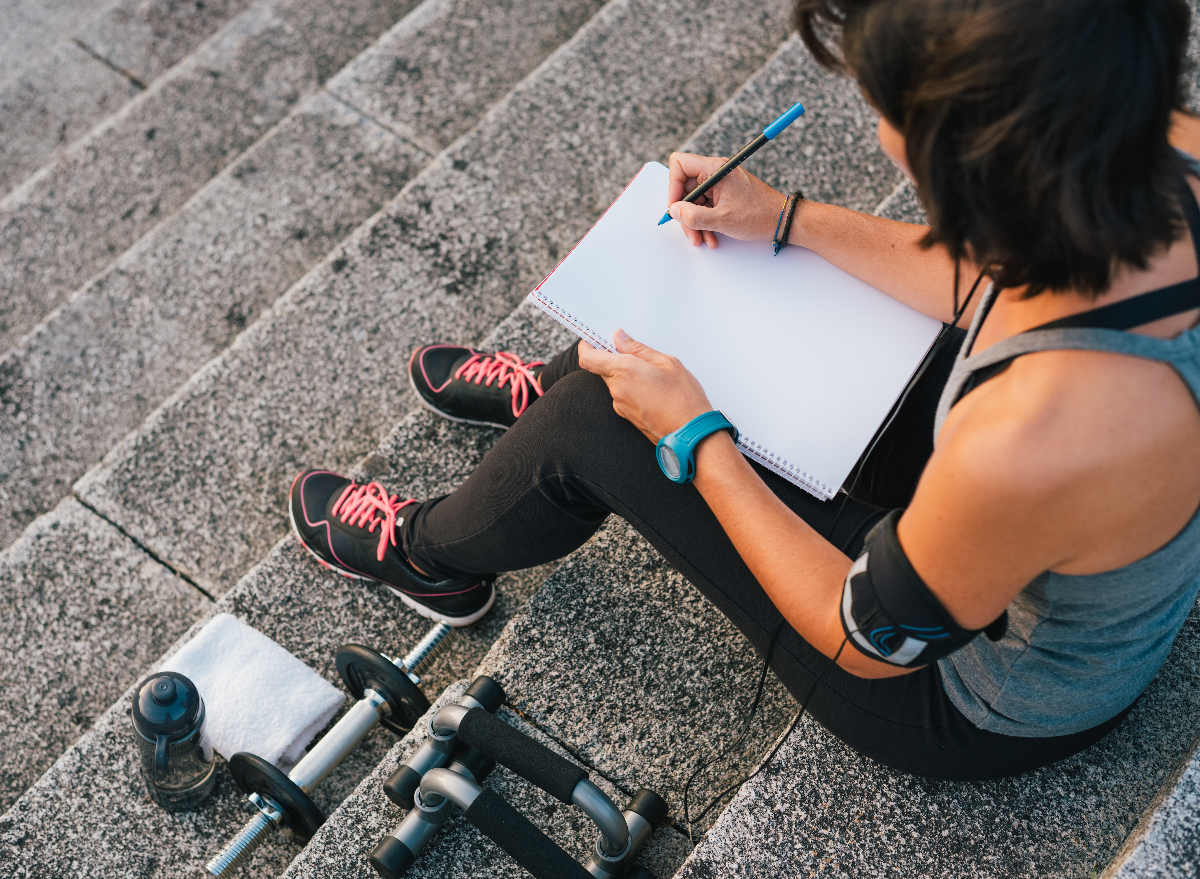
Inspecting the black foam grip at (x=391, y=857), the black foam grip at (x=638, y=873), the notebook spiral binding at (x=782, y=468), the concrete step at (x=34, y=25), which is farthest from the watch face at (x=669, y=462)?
the concrete step at (x=34, y=25)

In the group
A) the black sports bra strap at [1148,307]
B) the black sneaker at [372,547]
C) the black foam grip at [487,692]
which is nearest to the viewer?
the black sports bra strap at [1148,307]

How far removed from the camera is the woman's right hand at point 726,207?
5.00ft

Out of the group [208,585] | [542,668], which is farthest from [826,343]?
[208,585]

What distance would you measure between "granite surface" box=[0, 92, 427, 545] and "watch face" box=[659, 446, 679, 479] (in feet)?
5.93

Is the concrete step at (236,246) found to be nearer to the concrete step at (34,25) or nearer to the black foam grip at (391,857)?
the black foam grip at (391,857)

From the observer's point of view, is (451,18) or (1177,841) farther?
(451,18)

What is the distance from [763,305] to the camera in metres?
1.50

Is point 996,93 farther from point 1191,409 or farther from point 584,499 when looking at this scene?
point 584,499

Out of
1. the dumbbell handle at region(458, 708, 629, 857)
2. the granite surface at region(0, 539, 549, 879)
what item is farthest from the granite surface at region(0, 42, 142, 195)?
the dumbbell handle at region(458, 708, 629, 857)

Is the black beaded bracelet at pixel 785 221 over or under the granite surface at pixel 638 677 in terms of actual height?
over

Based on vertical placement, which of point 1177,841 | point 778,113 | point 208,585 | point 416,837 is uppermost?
point 778,113

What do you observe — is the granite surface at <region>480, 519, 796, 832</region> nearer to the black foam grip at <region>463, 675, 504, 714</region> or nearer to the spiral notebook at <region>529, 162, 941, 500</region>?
the black foam grip at <region>463, 675, 504, 714</region>

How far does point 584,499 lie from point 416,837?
623 millimetres

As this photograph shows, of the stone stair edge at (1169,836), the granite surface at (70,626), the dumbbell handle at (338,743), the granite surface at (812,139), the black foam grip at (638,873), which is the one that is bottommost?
the granite surface at (70,626)
